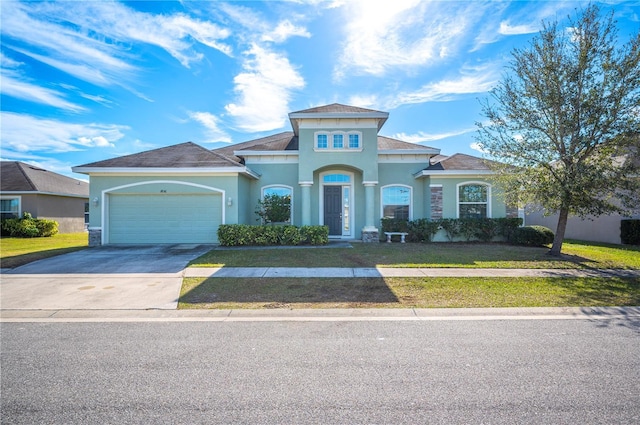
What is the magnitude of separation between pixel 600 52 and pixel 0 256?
20.3 meters


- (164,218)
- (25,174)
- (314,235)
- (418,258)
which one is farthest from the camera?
(25,174)

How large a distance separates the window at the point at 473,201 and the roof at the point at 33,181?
24.3 metres

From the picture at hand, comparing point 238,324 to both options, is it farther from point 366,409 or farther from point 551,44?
point 551,44

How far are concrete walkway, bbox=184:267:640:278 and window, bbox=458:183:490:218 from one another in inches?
258

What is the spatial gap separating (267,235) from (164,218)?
4.57 metres

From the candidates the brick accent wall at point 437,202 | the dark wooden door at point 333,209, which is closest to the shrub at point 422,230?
the brick accent wall at point 437,202

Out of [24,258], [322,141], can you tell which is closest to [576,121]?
[322,141]

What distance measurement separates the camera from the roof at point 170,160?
13867 mm

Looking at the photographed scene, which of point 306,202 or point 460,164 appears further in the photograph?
point 460,164

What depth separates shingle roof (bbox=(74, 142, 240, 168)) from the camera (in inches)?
547

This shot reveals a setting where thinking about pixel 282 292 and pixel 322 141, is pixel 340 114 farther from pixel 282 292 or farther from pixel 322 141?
pixel 282 292

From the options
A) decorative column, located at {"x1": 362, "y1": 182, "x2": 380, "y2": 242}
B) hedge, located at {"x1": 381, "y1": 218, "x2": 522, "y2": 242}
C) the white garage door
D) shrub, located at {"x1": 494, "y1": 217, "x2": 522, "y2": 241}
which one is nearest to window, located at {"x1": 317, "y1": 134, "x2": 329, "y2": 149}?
decorative column, located at {"x1": 362, "y1": 182, "x2": 380, "y2": 242}

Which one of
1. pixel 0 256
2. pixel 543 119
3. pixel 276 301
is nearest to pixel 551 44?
pixel 543 119

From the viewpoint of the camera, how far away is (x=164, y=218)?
14.1 metres
